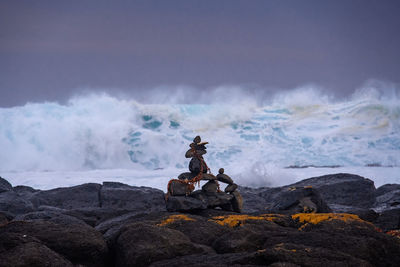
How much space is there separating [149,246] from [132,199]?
6694 mm

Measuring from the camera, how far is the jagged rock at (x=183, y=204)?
6.80 meters

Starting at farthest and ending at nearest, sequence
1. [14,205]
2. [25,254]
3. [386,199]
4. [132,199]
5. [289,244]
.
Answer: [132,199], [386,199], [14,205], [289,244], [25,254]

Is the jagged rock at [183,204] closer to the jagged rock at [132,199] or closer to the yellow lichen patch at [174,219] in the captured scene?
the yellow lichen patch at [174,219]

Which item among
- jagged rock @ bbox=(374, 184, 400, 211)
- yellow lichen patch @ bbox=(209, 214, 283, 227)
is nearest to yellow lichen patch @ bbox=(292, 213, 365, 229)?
yellow lichen patch @ bbox=(209, 214, 283, 227)

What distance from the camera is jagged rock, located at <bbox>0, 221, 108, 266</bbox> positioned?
13.4 feet

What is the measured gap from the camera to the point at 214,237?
4910 mm

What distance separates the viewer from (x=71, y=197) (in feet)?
38.0

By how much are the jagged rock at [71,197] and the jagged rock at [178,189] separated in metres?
4.53

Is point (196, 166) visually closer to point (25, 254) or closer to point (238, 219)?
point (238, 219)

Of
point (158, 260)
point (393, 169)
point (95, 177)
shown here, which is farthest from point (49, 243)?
point (393, 169)

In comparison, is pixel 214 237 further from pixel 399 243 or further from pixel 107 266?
pixel 399 243

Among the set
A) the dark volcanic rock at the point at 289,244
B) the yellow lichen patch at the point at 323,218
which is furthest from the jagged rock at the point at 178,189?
the yellow lichen patch at the point at 323,218

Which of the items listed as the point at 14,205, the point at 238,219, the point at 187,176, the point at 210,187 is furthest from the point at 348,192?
the point at 14,205

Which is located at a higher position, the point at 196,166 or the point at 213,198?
the point at 196,166
